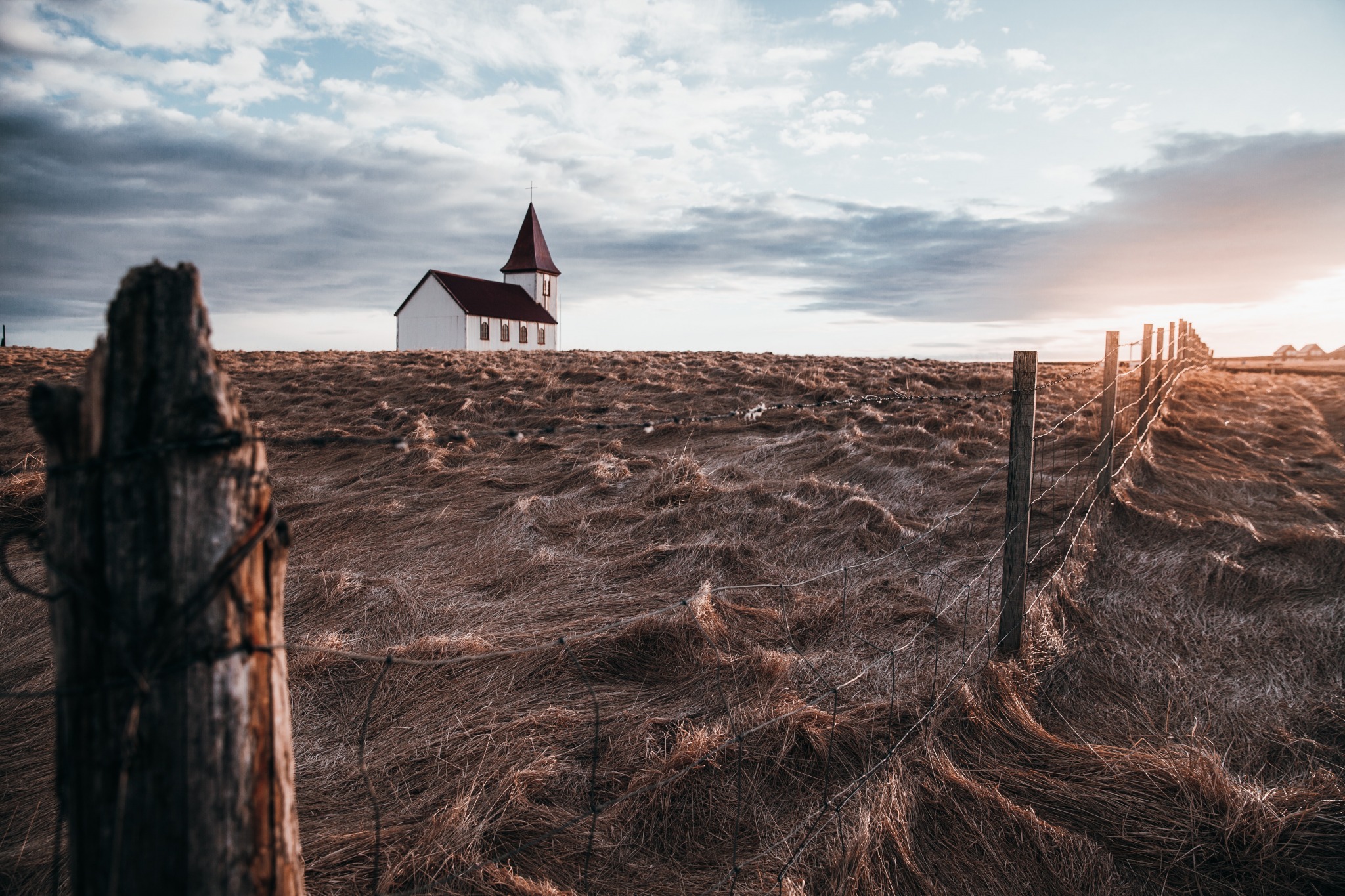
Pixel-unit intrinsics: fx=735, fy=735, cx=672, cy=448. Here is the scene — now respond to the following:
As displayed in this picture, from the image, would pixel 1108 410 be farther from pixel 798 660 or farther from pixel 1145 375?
pixel 798 660

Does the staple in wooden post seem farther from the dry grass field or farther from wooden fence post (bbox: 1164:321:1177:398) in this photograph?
wooden fence post (bbox: 1164:321:1177:398)

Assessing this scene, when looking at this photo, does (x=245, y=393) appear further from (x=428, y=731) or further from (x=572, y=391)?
(x=428, y=731)

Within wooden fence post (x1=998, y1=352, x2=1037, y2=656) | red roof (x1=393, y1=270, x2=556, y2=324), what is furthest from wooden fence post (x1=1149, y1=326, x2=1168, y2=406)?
red roof (x1=393, y1=270, x2=556, y2=324)

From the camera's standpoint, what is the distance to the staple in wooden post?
9.24 m

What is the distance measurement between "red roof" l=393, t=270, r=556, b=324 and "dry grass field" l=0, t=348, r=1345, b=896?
107 feet

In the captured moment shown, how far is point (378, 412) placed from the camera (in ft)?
40.9

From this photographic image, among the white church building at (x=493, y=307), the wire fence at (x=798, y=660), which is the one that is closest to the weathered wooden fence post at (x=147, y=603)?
the wire fence at (x=798, y=660)

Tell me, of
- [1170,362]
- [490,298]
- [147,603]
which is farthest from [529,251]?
[147,603]

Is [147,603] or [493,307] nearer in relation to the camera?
[147,603]

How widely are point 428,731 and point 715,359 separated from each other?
700 inches

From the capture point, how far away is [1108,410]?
6.80m

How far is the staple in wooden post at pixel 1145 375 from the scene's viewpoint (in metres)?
9.24

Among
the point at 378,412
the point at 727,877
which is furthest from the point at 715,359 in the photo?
the point at 727,877

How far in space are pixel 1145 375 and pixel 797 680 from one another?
8014mm
